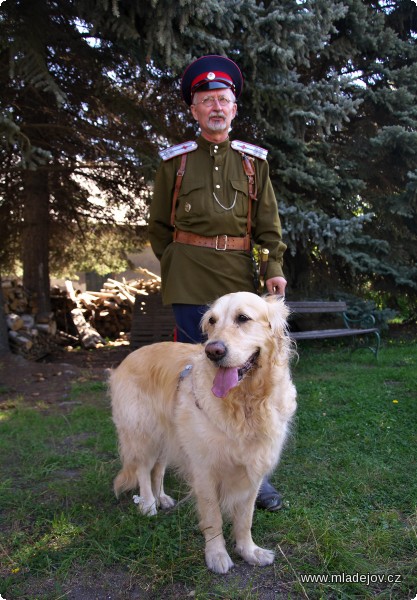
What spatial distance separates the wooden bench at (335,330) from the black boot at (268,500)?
10.9ft

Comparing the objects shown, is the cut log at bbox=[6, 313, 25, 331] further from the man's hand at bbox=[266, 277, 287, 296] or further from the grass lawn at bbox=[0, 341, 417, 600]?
the man's hand at bbox=[266, 277, 287, 296]

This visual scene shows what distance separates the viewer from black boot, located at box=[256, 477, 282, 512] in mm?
2705

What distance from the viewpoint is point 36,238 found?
8211 millimetres

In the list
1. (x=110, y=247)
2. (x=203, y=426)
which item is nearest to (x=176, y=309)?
(x=203, y=426)

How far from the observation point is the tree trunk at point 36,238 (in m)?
7.99

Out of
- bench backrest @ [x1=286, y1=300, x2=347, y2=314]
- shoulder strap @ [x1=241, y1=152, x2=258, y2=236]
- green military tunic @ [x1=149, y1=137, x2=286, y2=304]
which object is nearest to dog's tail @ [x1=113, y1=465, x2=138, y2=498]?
green military tunic @ [x1=149, y1=137, x2=286, y2=304]

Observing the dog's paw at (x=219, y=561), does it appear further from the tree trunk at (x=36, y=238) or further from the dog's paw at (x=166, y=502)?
the tree trunk at (x=36, y=238)

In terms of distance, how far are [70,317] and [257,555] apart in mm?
8218

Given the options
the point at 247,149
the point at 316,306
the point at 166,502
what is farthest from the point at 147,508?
the point at 316,306

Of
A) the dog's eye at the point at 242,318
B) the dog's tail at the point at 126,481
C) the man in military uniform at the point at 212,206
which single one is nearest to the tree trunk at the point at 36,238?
the man in military uniform at the point at 212,206

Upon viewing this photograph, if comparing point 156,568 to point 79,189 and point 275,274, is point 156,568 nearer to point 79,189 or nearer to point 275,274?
point 275,274

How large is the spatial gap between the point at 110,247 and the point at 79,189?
4.74ft

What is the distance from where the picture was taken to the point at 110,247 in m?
9.64

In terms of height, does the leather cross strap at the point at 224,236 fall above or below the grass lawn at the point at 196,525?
above
